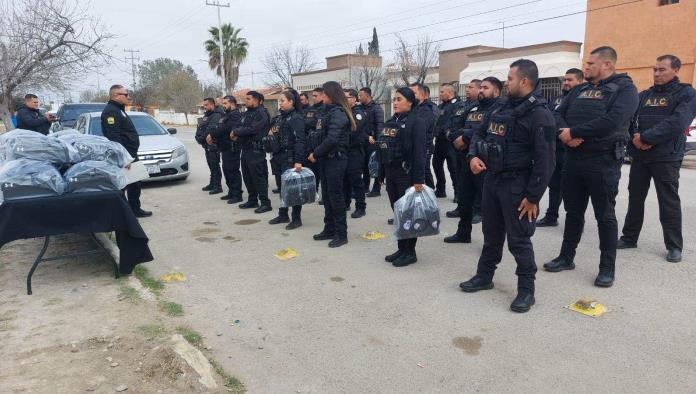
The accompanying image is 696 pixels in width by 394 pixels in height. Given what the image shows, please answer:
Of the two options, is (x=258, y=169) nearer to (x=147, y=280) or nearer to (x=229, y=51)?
(x=147, y=280)

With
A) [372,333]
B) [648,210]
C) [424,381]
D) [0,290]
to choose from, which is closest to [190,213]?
[0,290]

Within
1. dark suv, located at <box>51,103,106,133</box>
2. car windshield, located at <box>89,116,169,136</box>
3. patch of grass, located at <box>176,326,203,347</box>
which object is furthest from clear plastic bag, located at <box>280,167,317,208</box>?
dark suv, located at <box>51,103,106,133</box>

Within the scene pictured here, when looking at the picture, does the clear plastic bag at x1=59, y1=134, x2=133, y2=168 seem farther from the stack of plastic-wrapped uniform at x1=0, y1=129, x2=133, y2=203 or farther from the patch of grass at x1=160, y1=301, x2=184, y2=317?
the patch of grass at x1=160, y1=301, x2=184, y2=317

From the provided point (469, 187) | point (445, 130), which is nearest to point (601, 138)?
point (469, 187)

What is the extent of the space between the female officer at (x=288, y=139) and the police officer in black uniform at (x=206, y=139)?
Result: 8.26 feet

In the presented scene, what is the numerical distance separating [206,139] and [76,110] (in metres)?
6.39

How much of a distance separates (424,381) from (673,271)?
315 cm

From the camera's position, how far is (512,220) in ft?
12.1

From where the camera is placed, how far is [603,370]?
288 centimetres

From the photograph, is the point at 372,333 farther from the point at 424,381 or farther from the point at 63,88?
the point at 63,88

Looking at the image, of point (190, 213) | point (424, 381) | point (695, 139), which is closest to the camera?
point (424, 381)

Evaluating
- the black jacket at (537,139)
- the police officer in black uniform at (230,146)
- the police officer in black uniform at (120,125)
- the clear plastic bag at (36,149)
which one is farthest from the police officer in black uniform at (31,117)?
the black jacket at (537,139)

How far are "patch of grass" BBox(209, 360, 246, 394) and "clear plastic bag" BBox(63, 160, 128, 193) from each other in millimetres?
2358

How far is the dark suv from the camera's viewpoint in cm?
1234
